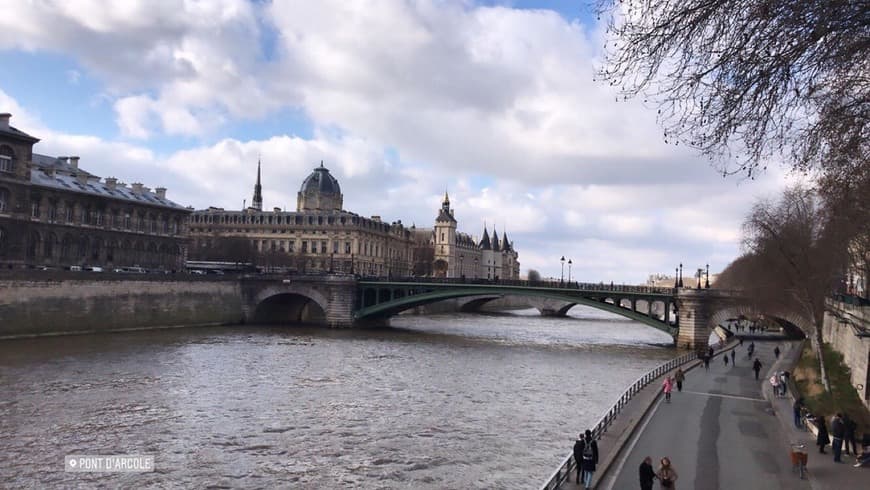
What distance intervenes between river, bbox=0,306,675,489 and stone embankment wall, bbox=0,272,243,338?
259 cm

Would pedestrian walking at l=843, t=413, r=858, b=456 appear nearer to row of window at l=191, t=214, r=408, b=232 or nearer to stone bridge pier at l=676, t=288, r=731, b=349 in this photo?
stone bridge pier at l=676, t=288, r=731, b=349

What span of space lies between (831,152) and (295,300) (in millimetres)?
69304

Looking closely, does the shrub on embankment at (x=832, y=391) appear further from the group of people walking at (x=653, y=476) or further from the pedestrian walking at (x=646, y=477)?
the pedestrian walking at (x=646, y=477)

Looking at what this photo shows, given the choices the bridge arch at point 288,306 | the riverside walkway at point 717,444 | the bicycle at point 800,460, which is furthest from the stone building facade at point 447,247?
the bicycle at point 800,460

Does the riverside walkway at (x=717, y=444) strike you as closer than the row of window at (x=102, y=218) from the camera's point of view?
Yes

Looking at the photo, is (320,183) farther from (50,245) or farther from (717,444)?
(717,444)

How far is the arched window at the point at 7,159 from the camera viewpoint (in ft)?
176

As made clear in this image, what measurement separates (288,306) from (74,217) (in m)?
23.2

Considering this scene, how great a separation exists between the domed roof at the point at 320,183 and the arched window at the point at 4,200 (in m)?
88.9

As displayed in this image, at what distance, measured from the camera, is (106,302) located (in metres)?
54.2

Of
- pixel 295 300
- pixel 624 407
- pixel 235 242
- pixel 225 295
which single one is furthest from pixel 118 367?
pixel 235 242

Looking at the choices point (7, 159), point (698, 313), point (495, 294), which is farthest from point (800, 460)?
point (7, 159)

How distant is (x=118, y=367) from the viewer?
35969 mm

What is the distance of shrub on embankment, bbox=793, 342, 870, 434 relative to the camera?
75.3ft
